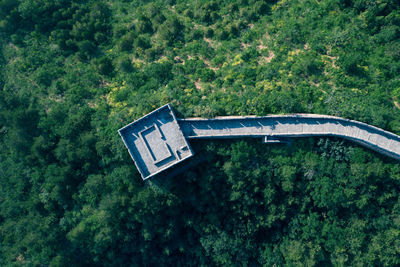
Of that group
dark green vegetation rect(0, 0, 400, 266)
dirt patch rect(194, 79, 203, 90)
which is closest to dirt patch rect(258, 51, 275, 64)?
dark green vegetation rect(0, 0, 400, 266)

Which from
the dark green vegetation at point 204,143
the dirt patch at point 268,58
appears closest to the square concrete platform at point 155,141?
the dark green vegetation at point 204,143

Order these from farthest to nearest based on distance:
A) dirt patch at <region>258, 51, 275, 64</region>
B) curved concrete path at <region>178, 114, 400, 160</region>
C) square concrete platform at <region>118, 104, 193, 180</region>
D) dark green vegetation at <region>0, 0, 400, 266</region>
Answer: dirt patch at <region>258, 51, 275, 64</region>, dark green vegetation at <region>0, 0, 400, 266</region>, square concrete platform at <region>118, 104, 193, 180</region>, curved concrete path at <region>178, 114, 400, 160</region>

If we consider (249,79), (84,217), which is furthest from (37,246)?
(249,79)

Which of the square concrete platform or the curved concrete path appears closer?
the curved concrete path

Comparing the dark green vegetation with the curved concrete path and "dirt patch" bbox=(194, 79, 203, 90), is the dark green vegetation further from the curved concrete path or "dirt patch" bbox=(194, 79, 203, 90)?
the curved concrete path

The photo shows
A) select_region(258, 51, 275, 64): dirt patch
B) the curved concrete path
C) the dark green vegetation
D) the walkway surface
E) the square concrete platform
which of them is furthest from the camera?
select_region(258, 51, 275, 64): dirt patch

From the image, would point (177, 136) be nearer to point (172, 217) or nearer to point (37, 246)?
point (172, 217)

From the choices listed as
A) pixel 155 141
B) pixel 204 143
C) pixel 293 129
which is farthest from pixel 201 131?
pixel 293 129
